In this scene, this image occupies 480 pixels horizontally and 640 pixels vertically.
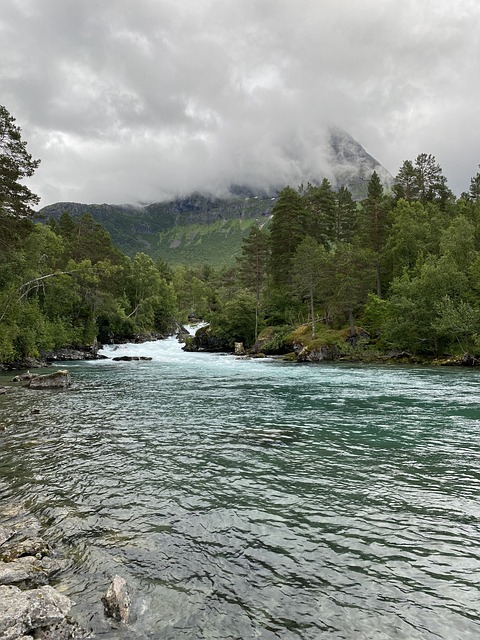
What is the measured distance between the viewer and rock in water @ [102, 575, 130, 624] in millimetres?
5797

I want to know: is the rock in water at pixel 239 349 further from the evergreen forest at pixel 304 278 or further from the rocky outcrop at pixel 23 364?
the rocky outcrop at pixel 23 364

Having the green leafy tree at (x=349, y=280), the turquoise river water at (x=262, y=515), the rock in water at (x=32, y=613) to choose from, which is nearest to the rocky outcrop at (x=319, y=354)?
the green leafy tree at (x=349, y=280)

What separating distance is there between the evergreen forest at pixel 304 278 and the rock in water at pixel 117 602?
107 feet

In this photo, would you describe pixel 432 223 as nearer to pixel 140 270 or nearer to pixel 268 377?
pixel 268 377

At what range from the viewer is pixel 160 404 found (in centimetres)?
2244

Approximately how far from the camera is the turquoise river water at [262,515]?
5.96m

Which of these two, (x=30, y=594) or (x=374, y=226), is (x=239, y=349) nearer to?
(x=374, y=226)

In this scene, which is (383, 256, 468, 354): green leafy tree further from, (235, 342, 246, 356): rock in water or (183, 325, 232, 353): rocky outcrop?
(183, 325, 232, 353): rocky outcrop

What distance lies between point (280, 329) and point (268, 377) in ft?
95.3

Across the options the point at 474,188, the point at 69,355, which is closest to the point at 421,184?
the point at 474,188

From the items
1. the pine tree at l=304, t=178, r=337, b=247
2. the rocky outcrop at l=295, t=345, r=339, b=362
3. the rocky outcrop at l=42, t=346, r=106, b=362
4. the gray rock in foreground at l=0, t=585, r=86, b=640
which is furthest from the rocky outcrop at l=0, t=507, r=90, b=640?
the pine tree at l=304, t=178, r=337, b=247

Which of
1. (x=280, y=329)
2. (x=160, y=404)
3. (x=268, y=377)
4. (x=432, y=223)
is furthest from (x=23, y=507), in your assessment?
(x=432, y=223)

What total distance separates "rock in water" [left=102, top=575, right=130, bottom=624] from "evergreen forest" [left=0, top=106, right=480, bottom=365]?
3268cm

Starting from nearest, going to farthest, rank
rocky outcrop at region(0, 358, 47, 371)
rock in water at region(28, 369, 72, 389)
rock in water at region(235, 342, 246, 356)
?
rock in water at region(28, 369, 72, 389), rocky outcrop at region(0, 358, 47, 371), rock in water at region(235, 342, 246, 356)
